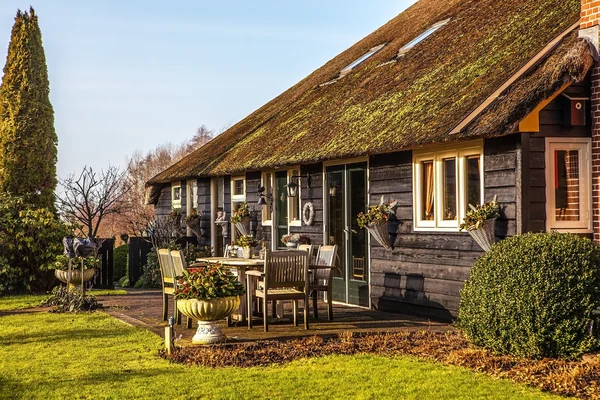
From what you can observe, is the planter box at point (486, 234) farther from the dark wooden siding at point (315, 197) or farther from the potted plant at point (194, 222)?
the potted plant at point (194, 222)

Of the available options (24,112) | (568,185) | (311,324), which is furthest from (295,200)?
(568,185)

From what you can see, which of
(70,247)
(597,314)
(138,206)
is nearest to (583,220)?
(597,314)

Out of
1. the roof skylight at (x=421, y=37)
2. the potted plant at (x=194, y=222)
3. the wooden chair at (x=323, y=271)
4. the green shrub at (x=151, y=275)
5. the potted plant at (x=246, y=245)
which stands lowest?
the green shrub at (x=151, y=275)

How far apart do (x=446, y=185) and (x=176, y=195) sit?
43.9ft

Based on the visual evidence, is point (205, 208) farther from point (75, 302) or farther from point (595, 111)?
point (595, 111)

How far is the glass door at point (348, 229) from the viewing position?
13836mm

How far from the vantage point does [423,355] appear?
895 cm

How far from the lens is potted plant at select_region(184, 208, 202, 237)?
21.0 meters

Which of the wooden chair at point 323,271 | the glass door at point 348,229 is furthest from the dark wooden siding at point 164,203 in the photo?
the wooden chair at point 323,271

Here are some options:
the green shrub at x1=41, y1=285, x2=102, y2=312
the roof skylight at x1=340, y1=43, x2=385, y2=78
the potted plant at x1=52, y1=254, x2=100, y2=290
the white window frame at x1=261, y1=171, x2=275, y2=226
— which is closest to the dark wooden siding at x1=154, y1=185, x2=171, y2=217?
the white window frame at x1=261, y1=171, x2=275, y2=226

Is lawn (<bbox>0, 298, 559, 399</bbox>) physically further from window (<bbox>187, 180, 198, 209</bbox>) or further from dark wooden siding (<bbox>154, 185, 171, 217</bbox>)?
dark wooden siding (<bbox>154, 185, 171, 217</bbox>)

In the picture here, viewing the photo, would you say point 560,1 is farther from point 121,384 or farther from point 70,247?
point 70,247

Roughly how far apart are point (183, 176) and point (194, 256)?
236 cm

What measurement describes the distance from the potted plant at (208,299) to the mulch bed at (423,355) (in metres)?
0.25
